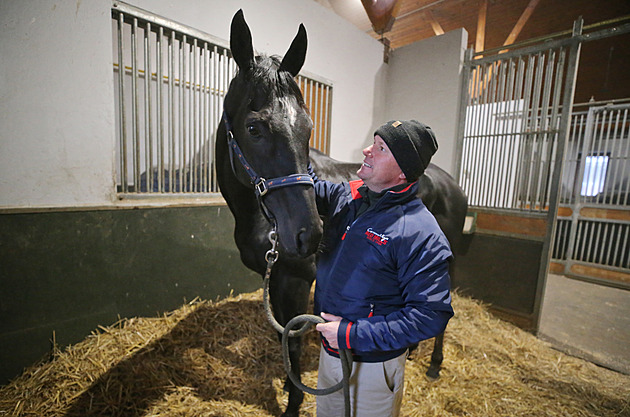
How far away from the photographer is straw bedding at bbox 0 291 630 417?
1415 millimetres

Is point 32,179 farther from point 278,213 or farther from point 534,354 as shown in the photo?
point 534,354

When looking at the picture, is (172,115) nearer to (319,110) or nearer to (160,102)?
(160,102)

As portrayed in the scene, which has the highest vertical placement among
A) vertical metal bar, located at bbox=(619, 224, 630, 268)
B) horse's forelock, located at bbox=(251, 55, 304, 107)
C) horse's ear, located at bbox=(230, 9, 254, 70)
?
horse's ear, located at bbox=(230, 9, 254, 70)

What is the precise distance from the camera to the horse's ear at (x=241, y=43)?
3.52ft

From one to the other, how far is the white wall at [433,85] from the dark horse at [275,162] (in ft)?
7.94

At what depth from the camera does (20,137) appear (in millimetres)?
1450

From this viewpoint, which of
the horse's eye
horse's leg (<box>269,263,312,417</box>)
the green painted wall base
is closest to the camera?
the horse's eye

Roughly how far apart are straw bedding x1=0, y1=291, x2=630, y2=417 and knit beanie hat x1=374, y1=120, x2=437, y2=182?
54.2 inches

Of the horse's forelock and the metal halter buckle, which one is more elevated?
the horse's forelock

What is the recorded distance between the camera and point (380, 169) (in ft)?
2.64

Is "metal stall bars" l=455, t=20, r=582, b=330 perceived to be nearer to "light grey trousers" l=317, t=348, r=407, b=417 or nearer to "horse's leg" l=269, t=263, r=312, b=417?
"horse's leg" l=269, t=263, r=312, b=417

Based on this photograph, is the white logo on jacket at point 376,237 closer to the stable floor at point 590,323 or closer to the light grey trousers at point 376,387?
the light grey trousers at point 376,387

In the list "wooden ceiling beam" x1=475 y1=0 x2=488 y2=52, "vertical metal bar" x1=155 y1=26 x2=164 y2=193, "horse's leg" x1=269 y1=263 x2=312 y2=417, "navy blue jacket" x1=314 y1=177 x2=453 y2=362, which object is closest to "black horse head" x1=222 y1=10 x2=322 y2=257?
"navy blue jacket" x1=314 y1=177 x2=453 y2=362

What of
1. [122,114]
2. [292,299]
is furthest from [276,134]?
→ [122,114]
